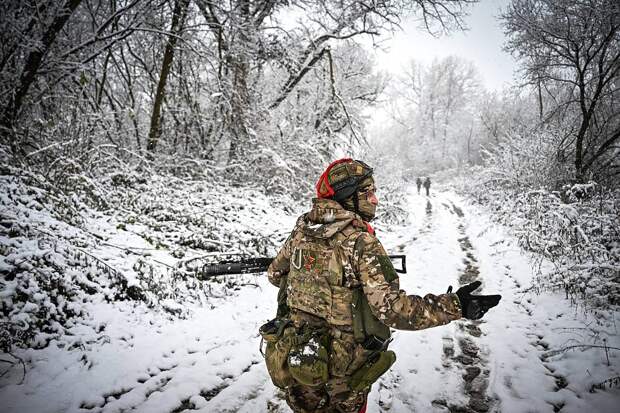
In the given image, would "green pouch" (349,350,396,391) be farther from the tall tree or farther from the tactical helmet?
the tall tree

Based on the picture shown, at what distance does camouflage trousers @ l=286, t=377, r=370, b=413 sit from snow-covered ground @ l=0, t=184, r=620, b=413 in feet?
3.37

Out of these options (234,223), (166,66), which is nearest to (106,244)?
(234,223)

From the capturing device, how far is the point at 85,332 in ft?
11.1

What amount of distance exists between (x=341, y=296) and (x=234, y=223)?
5.83m

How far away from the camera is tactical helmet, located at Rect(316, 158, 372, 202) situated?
1.90 metres

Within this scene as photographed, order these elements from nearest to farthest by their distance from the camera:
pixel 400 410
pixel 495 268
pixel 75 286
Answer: pixel 400 410 < pixel 75 286 < pixel 495 268

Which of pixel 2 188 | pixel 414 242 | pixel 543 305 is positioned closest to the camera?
pixel 2 188

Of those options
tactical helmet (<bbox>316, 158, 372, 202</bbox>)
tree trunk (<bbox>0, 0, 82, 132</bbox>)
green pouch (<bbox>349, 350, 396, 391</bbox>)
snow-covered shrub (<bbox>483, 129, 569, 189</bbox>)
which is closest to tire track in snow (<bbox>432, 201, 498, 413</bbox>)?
green pouch (<bbox>349, 350, 396, 391</bbox>)

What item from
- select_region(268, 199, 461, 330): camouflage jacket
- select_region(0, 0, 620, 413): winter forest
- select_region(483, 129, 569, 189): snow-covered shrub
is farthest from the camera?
select_region(483, 129, 569, 189): snow-covered shrub

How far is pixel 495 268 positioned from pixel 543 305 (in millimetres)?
1851

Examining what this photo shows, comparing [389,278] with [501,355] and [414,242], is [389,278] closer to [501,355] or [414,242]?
[501,355]

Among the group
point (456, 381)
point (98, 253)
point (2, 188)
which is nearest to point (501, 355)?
point (456, 381)

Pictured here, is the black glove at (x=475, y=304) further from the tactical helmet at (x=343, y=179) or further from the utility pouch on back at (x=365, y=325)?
the tactical helmet at (x=343, y=179)

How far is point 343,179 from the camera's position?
6.23 feet
